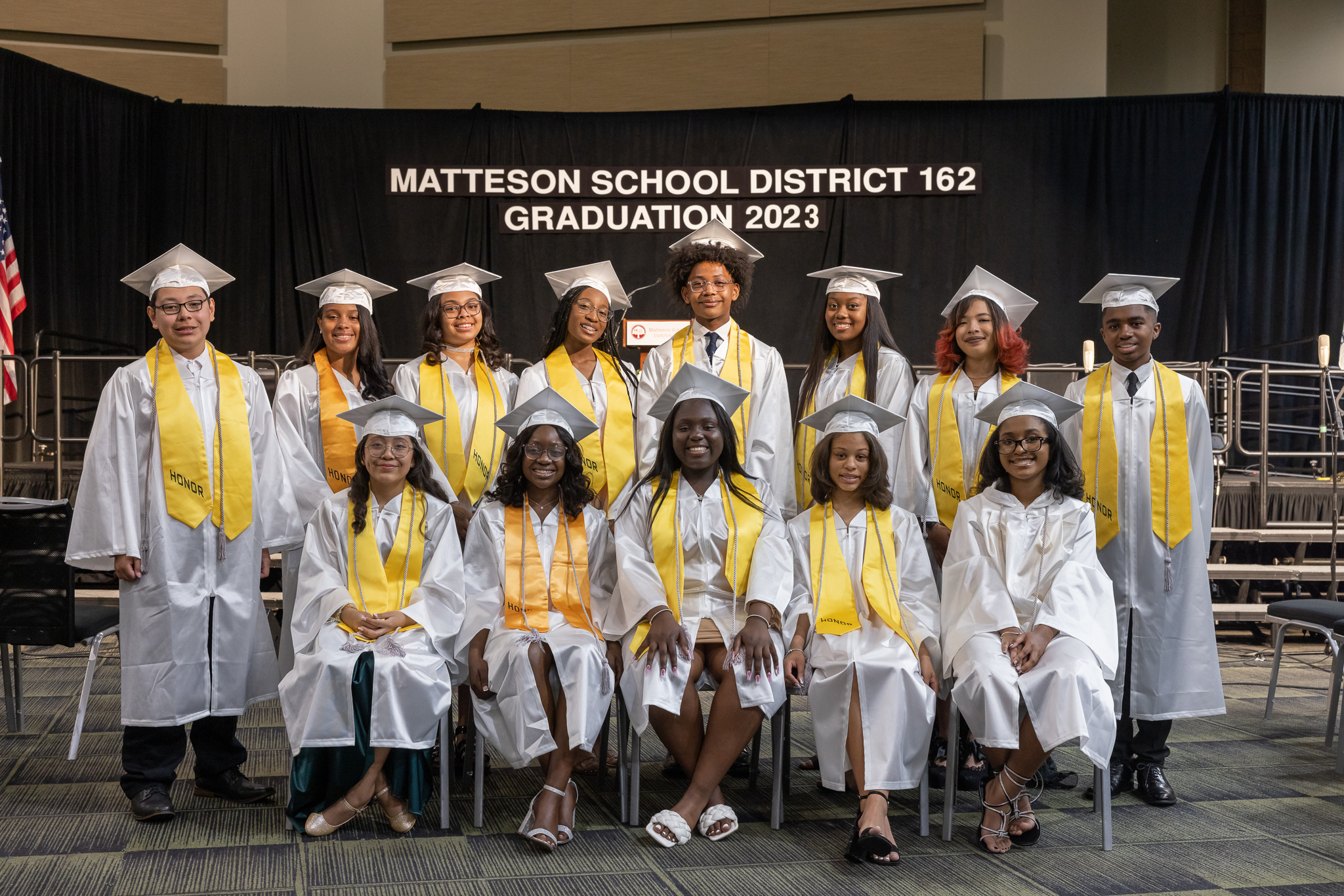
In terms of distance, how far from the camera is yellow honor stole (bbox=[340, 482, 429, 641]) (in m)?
3.52

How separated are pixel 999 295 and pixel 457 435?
6.85 ft

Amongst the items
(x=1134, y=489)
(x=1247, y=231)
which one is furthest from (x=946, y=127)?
(x=1134, y=489)

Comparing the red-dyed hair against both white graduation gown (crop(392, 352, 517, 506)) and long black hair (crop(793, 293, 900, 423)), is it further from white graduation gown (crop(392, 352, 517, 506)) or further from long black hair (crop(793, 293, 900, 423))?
white graduation gown (crop(392, 352, 517, 506))

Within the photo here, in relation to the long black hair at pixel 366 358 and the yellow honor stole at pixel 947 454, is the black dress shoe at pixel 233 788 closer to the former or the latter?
the long black hair at pixel 366 358

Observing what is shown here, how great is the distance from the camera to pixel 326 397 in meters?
4.10

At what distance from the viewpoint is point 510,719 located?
3.33 meters

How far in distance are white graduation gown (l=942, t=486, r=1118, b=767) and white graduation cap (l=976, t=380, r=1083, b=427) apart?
248 mm

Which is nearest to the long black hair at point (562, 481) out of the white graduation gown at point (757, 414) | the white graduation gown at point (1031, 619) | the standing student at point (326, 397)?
the white graduation gown at point (757, 414)

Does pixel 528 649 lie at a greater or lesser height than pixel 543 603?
lesser

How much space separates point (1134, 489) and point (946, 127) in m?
6.14

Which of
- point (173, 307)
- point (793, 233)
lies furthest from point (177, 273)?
point (793, 233)

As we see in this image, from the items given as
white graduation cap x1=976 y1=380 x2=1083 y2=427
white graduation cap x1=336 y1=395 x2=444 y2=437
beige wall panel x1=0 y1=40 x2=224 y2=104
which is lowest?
white graduation cap x1=336 y1=395 x2=444 y2=437

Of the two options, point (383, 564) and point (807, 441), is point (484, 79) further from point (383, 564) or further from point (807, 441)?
point (383, 564)

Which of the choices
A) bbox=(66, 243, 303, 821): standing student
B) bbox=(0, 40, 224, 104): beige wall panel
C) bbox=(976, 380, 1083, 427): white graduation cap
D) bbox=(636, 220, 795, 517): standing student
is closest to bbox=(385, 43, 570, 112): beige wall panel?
bbox=(0, 40, 224, 104): beige wall panel
